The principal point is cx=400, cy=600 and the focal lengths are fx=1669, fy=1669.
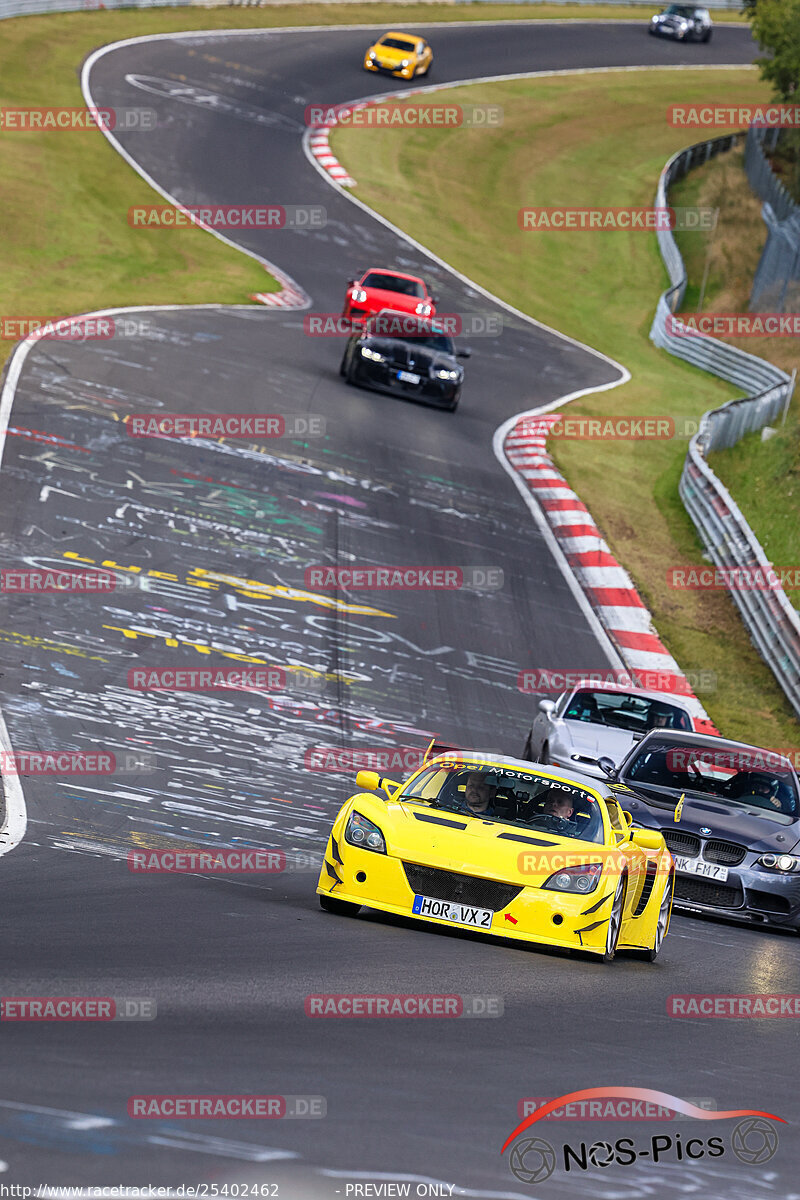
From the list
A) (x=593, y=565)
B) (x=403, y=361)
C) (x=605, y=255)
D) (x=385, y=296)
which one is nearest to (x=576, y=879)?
(x=593, y=565)

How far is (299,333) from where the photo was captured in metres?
31.0

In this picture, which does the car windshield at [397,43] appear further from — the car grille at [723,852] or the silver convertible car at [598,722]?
the car grille at [723,852]

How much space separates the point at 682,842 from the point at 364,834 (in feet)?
11.9

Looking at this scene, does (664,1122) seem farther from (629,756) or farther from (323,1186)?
(629,756)

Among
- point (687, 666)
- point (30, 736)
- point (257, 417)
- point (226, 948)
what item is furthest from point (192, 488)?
point (226, 948)

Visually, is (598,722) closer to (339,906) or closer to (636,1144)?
(339,906)

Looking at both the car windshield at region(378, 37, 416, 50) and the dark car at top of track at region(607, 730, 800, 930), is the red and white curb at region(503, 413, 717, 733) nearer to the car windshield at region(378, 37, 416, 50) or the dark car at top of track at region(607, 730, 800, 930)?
the dark car at top of track at region(607, 730, 800, 930)

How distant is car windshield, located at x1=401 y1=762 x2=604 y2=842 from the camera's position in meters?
9.61

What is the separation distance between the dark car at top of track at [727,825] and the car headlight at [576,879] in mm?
2980

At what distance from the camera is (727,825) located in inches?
475

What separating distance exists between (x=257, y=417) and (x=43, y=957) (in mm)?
18095

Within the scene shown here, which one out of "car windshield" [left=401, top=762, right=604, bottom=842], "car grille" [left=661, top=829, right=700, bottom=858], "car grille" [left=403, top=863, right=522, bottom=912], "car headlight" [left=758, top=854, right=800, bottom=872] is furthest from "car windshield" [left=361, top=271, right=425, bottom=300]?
"car grille" [left=403, top=863, right=522, bottom=912]

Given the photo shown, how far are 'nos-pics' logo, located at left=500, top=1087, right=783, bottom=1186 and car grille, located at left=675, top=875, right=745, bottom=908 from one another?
548 cm

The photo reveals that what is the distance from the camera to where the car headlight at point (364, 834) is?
9.07 meters
